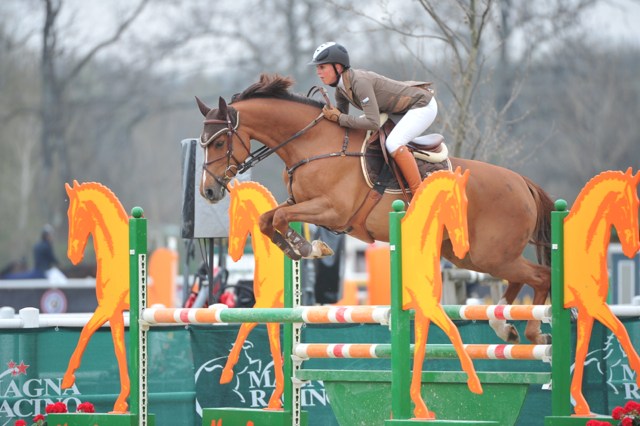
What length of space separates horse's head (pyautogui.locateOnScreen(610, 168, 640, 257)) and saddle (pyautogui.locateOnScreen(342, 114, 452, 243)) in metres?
1.66

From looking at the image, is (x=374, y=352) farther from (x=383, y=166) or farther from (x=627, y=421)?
(x=383, y=166)

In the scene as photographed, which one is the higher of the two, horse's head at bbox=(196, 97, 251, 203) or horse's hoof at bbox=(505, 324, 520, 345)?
horse's head at bbox=(196, 97, 251, 203)

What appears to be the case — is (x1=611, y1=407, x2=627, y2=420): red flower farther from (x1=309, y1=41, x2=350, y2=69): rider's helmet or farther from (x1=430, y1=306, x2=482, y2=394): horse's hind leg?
(x1=309, y1=41, x2=350, y2=69): rider's helmet

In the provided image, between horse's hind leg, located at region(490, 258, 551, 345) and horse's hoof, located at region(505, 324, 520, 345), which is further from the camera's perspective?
horse's hind leg, located at region(490, 258, 551, 345)

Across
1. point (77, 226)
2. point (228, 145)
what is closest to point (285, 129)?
point (228, 145)

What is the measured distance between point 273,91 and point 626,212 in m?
2.61

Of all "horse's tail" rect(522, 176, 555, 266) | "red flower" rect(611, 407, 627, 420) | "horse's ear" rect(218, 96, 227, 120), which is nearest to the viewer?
"red flower" rect(611, 407, 627, 420)

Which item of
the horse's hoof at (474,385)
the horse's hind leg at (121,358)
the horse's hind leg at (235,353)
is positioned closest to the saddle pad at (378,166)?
the horse's hind leg at (235,353)

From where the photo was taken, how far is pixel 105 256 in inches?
271

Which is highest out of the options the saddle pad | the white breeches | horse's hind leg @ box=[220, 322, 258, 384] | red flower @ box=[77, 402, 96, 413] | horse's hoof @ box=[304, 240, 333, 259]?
the white breeches

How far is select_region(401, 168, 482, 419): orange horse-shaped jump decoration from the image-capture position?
5.62 meters

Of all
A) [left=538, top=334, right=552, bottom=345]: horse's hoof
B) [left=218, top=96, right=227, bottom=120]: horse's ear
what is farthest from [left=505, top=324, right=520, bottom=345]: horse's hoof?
[left=218, top=96, right=227, bottom=120]: horse's ear

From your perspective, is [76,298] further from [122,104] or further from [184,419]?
[122,104]

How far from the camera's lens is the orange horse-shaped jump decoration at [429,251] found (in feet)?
18.4
